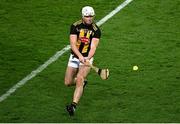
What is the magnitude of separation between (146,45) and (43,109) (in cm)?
498

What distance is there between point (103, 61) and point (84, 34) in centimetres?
289

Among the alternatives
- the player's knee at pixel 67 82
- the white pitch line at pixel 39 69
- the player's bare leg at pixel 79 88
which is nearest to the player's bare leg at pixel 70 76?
the player's knee at pixel 67 82

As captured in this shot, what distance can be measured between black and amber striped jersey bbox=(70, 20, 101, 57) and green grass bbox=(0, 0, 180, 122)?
1246 millimetres

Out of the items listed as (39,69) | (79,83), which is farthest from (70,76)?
(39,69)

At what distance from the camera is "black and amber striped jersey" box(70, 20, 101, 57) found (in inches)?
481

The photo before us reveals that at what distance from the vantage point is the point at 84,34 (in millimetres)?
12305

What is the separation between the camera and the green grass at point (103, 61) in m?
12.2

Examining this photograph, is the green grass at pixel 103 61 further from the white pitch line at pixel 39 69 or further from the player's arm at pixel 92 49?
the player's arm at pixel 92 49

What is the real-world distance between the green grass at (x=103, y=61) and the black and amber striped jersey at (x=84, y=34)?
125cm

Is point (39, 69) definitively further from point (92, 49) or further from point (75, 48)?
point (92, 49)

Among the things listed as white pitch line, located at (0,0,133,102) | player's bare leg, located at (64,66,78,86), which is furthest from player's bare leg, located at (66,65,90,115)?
white pitch line, located at (0,0,133,102)

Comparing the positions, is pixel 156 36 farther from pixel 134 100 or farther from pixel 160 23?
pixel 134 100

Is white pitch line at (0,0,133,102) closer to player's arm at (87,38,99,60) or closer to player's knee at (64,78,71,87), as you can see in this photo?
player's knee at (64,78,71,87)

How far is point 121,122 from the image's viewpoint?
1166 centimetres
